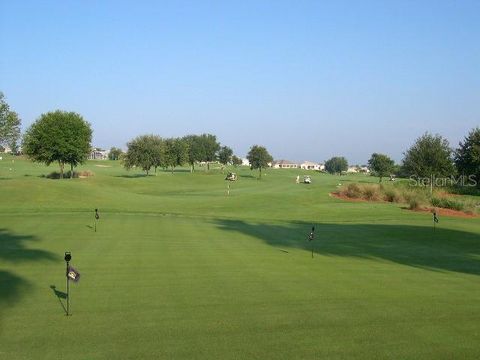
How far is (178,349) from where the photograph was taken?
7.33m

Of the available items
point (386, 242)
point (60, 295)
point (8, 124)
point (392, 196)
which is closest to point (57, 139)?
point (8, 124)

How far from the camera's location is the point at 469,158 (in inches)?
2704

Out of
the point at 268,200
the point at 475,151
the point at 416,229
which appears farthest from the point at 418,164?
the point at 416,229

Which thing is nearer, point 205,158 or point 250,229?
point 250,229

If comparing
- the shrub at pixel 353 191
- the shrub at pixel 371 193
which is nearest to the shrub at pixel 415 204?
the shrub at pixel 371 193

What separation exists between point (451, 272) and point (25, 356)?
12273mm

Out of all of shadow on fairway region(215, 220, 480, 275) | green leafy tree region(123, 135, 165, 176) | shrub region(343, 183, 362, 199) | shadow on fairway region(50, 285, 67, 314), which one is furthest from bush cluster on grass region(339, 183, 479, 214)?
green leafy tree region(123, 135, 165, 176)

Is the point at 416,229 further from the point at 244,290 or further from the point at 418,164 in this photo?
the point at 418,164

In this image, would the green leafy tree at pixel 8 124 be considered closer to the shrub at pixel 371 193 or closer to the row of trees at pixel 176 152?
the row of trees at pixel 176 152

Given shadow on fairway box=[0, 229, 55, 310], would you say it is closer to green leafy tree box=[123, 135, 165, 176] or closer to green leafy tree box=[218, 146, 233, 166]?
green leafy tree box=[123, 135, 165, 176]

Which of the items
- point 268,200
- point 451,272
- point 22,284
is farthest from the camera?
point 268,200

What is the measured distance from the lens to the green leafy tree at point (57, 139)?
6994cm

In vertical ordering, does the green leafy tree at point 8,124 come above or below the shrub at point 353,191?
above

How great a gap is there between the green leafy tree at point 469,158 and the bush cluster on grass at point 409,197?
23.8 metres
